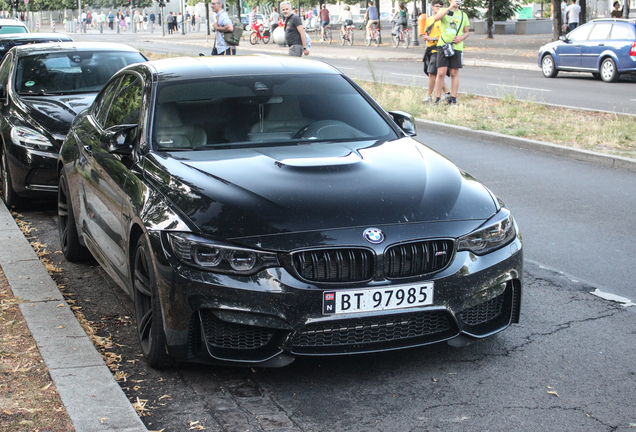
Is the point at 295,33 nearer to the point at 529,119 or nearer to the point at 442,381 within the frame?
the point at 529,119

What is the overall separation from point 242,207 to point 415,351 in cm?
126

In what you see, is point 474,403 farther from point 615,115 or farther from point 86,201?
point 615,115

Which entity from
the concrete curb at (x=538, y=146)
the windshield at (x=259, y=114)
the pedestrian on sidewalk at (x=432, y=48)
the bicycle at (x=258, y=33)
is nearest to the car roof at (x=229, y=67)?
the windshield at (x=259, y=114)

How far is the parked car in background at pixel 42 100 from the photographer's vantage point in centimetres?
834

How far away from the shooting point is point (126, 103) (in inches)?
225

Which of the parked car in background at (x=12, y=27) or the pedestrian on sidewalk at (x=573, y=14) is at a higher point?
the pedestrian on sidewalk at (x=573, y=14)

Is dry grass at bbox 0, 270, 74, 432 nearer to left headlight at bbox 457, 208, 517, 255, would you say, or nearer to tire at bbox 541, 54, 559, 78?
left headlight at bbox 457, 208, 517, 255

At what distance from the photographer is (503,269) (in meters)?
4.26

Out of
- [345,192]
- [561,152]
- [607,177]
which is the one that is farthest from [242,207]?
[561,152]

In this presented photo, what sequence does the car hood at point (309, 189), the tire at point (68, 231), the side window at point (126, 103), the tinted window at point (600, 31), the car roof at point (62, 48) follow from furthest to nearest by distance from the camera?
the tinted window at point (600, 31) → the car roof at point (62, 48) → the tire at point (68, 231) → the side window at point (126, 103) → the car hood at point (309, 189)

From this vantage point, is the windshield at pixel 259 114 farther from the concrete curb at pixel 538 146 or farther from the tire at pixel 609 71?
the tire at pixel 609 71

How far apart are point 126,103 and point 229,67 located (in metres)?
0.73

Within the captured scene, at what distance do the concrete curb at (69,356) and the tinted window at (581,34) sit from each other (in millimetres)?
20168

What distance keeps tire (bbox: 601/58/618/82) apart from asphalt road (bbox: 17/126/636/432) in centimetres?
1760
